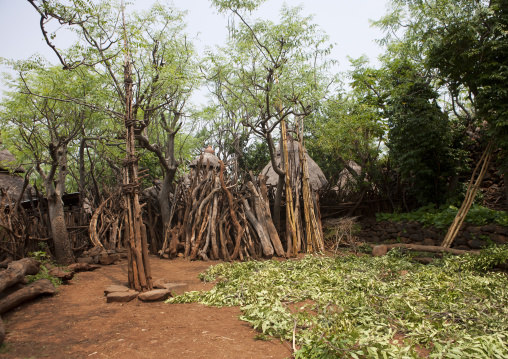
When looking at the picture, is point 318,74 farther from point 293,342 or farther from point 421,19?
point 293,342

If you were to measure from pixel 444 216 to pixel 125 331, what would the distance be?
275 inches

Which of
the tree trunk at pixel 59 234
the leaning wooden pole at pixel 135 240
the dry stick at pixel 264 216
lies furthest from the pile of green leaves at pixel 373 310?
the tree trunk at pixel 59 234

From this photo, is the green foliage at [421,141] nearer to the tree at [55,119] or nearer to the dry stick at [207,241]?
the dry stick at [207,241]

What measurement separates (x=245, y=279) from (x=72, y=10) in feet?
14.2

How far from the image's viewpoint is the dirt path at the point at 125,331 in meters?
2.50

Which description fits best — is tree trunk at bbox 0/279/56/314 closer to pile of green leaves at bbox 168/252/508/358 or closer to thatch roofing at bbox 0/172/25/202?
pile of green leaves at bbox 168/252/508/358

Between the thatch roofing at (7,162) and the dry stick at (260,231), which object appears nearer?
the dry stick at (260,231)

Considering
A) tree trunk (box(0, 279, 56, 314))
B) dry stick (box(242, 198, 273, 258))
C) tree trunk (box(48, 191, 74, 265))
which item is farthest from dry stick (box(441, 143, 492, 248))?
tree trunk (box(48, 191, 74, 265))

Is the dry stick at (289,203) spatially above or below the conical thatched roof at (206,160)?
below

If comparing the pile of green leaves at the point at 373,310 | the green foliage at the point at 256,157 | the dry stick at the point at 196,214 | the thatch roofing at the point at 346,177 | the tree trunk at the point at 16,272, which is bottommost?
the pile of green leaves at the point at 373,310

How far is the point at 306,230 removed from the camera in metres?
7.80

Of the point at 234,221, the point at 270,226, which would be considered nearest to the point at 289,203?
the point at 270,226

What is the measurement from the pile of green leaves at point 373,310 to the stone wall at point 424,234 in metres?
1.75

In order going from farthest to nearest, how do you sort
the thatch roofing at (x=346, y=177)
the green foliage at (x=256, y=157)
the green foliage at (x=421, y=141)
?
the green foliage at (x=256, y=157)
the thatch roofing at (x=346, y=177)
the green foliage at (x=421, y=141)
